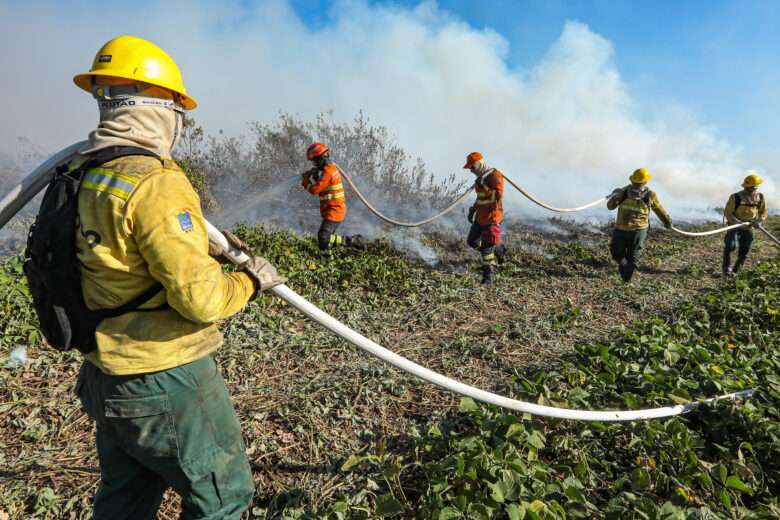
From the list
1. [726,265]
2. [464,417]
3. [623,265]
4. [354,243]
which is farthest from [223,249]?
[726,265]

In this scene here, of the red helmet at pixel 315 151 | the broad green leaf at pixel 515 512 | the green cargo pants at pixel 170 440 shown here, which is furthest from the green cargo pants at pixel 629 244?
the green cargo pants at pixel 170 440

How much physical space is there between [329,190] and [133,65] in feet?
20.7

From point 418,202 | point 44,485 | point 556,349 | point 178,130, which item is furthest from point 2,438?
point 418,202

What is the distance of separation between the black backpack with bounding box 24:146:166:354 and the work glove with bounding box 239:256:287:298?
39cm

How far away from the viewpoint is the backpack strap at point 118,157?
157 cm

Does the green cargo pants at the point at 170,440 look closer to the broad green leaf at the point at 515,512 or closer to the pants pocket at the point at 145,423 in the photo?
the pants pocket at the point at 145,423

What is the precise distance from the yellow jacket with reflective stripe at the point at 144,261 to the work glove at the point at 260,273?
0.22m

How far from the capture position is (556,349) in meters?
Result: 4.79

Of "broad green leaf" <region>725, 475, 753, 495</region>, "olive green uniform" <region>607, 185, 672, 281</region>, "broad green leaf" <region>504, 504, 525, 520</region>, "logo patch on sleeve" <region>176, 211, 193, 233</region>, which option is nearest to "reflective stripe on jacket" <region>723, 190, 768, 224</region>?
"olive green uniform" <region>607, 185, 672, 281</region>

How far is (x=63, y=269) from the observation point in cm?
154

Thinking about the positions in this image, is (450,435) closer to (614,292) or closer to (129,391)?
(129,391)

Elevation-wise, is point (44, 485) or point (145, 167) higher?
point (145, 167)

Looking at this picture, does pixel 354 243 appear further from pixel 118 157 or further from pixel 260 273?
pixel 118 157

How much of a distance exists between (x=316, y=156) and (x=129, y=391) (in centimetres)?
660
